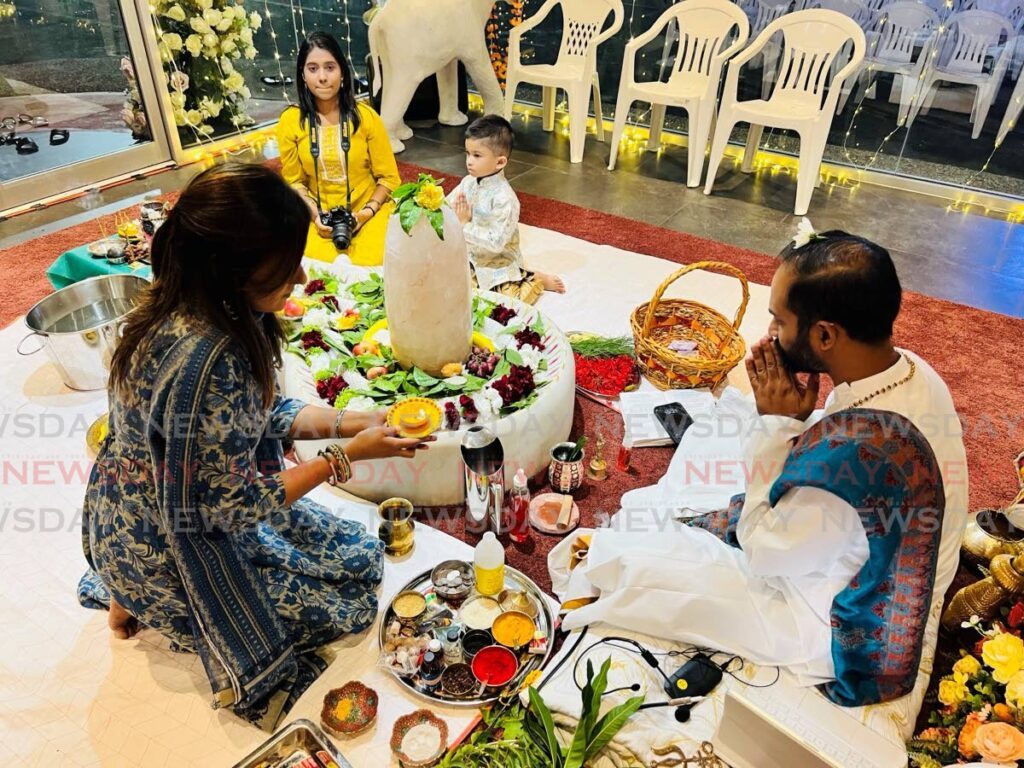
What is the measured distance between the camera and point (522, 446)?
2773mm

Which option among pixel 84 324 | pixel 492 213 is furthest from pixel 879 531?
pixel 84 324

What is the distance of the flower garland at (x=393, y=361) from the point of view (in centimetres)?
277

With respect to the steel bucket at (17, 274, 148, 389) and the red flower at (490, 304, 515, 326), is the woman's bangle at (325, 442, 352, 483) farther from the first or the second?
the steel bucket at (17, 274, 148, 389)

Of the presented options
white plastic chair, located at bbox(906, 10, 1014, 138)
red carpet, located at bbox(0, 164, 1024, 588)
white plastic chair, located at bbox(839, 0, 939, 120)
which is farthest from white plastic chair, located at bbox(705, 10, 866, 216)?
white plastic chair, located at bbox(906, 10, 1014, 138)

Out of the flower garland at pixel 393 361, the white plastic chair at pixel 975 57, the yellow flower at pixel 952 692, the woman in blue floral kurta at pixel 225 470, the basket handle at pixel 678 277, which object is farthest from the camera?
the white plastic chair at pixel 975 57

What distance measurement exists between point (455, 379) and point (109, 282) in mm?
1893

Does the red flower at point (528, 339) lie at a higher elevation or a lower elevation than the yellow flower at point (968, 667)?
higher

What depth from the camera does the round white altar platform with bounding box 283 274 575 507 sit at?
2.68m

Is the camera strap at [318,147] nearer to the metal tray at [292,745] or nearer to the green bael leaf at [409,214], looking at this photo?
the green bael leaf at [409,214]

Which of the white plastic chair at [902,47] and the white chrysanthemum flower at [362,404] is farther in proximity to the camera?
the white plastic chair at [902,47]

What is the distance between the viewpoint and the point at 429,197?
8.68 feet

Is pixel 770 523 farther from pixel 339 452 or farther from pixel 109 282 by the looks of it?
pixel 109 282

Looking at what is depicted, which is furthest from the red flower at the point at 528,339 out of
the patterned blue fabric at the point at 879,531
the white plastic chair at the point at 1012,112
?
the white plastic chair at the point at 1012,112

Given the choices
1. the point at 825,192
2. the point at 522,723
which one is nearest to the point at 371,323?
the point at 522,723
